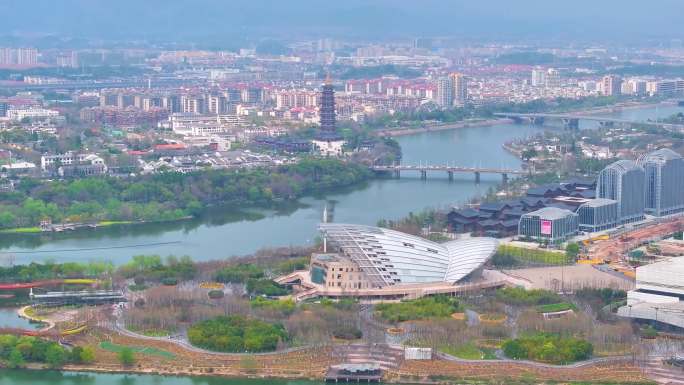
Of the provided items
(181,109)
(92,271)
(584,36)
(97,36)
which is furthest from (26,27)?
(92,271)

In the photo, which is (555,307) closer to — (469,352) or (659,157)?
(469,352)

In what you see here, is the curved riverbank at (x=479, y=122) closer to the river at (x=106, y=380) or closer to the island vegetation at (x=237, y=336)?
the island vegetation at (x=237, y=336)

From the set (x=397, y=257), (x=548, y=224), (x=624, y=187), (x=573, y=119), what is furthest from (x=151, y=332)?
(x=573, y=119)

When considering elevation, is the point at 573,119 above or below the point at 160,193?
above

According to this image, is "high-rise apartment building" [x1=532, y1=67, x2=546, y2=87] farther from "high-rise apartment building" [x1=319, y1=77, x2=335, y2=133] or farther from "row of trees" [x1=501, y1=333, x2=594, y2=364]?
"row of trees" [x1=501, y1=333, x2=594, y2=364]

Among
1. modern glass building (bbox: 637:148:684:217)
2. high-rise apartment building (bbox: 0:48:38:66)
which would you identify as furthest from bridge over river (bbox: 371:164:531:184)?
high-rise apartment building (bbox: 0:48:38:66)

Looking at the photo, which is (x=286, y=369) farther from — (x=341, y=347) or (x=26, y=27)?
(x=26, y=27)
